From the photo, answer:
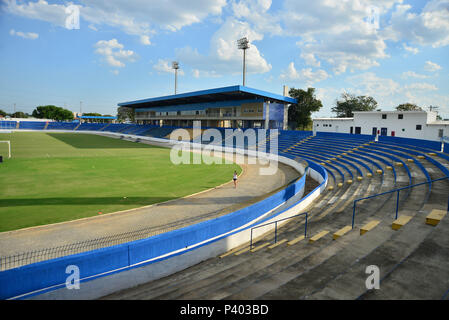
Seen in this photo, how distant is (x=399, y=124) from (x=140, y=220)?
3740cm

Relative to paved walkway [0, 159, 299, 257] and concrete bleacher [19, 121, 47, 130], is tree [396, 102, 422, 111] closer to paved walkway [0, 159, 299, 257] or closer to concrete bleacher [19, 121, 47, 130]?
paved walkway [0, 159, 299, 257]

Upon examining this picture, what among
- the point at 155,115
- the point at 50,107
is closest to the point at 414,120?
the point at 155,115

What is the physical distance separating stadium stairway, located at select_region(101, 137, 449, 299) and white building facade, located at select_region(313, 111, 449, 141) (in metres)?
23.5

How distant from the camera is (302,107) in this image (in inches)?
2381

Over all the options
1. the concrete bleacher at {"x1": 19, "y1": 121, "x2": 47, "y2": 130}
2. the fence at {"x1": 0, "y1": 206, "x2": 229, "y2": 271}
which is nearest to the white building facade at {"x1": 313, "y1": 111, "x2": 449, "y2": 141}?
the fence at {"x1": 0, "y1": 206, "x2": 229, "y2": 271}

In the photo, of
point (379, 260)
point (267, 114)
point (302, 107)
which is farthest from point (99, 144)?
point (379, 260)

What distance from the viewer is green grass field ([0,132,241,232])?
1498 cm

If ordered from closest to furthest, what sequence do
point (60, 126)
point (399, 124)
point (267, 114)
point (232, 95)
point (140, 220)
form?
point (140, 220) → point (399, 124) → point (267, 114) → point (232, 95) → point (60, 126)

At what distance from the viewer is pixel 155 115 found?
88.9 m

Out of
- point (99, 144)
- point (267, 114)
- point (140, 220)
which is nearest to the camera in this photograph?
point (140, 220)

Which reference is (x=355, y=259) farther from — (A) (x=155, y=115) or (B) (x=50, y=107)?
(B) (x=50, y=107)

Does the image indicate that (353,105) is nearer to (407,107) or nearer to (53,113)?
(407,107)

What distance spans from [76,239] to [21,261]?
85.0 inches

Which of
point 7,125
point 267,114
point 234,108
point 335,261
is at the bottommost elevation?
point 335,261
